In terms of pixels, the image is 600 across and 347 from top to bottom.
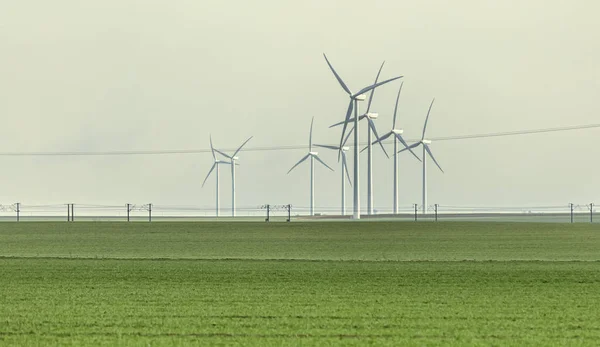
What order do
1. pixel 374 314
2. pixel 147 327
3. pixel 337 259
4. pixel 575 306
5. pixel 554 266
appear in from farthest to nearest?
pixel 337 259, pixel 554 266, pixel 575 306, pixel 374 314, pixel 147 327

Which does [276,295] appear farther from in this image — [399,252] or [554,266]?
[399,252]

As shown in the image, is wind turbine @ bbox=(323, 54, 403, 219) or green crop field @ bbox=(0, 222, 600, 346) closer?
green crop field @ bbox=(0, 222, 600, 346)

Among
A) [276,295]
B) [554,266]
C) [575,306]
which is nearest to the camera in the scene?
[575,306]

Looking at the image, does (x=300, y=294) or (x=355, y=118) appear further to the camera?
(x=355, y=118)

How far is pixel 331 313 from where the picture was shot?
20172 mm

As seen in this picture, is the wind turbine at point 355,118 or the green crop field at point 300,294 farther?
the wind turbine at point 355,118

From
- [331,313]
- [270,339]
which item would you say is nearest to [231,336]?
[270,339]

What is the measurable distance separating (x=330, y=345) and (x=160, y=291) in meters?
9.54

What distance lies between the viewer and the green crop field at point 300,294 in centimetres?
1733

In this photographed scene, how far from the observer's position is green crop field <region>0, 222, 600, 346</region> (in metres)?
17.3

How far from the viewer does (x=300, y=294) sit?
2411 cm

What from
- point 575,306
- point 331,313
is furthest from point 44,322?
point 575,306

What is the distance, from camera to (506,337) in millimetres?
16984

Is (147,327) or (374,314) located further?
(374,314)
